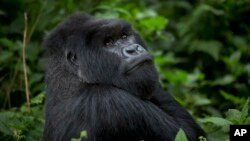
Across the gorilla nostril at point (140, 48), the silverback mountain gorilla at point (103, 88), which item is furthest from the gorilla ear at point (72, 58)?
the gorilla nostril at point (140, 48)

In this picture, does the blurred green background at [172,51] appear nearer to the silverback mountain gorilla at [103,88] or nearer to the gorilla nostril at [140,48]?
the silverback mountain gorilla at [103,88]

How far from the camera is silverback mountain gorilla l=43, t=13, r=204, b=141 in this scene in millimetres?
4336

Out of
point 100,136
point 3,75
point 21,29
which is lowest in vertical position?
point 100,136

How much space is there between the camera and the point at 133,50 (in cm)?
465

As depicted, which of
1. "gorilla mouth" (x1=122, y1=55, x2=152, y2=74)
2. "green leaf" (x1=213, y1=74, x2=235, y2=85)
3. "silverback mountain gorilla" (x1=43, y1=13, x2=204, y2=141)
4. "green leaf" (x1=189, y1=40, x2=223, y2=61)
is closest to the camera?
"silverback mountain gorilla" (x1=43, y1=13, x2=204, y2=141)

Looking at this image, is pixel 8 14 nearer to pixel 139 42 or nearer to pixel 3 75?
pixel 3 75

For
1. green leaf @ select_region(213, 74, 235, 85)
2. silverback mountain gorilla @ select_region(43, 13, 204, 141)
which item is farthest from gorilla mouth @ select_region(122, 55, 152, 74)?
green leaf @ select_region(213, 74, 235, 85)

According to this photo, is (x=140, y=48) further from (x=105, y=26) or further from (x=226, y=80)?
(x=226, y=80)

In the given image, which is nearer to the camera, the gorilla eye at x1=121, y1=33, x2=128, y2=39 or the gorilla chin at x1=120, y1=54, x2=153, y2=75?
the gorilla chin at x1=120, y1=54, x2=153, y2=75

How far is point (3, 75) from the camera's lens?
6.41m

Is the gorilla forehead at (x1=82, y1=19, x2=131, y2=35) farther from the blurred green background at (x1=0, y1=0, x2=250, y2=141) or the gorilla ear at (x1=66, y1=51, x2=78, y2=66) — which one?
the blurred green background at (x1=0, y1=0, x2=250, y2=141)

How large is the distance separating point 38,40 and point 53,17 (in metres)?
0.32

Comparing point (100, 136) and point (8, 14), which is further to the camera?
point (8, 14)

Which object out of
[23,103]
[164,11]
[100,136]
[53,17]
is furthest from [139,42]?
[164,11]
